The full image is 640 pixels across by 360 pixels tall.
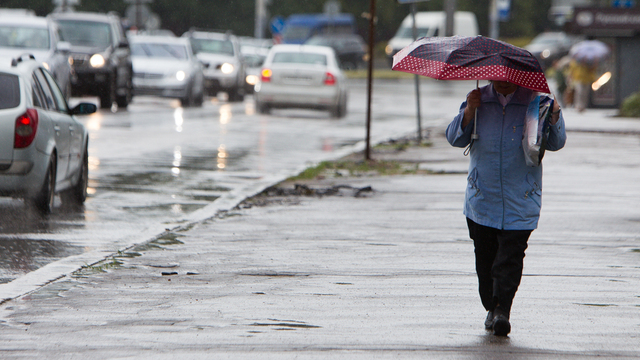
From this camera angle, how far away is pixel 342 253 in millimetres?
8648

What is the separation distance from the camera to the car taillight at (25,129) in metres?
9.77

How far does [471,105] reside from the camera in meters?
5.95

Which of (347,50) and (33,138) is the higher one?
(347,50)

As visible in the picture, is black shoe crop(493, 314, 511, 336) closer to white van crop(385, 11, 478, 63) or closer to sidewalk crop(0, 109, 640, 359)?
sidewalk crop(0, 109, 640, 359)

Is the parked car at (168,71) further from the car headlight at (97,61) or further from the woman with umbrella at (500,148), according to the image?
the woman with umbrella at (500,148)

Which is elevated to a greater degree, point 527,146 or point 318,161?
point 527,146

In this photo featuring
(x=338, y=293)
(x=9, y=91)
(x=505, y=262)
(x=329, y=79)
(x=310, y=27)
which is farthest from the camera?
(x=310, y=27)

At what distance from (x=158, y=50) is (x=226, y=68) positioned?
143 inches

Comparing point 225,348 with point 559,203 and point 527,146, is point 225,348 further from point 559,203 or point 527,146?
point 559,203

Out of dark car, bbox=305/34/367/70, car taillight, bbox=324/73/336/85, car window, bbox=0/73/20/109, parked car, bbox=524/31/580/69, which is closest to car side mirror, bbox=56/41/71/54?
car taillight, bbox=324/73/336/85

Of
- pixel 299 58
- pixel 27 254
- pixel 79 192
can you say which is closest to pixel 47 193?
pixel 79 192

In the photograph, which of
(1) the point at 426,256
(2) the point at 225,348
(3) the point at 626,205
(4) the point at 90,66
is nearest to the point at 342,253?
(1) the point at 426,256

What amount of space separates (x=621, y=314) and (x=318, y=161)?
9.99 m

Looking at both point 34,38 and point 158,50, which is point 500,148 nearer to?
point 34,38
